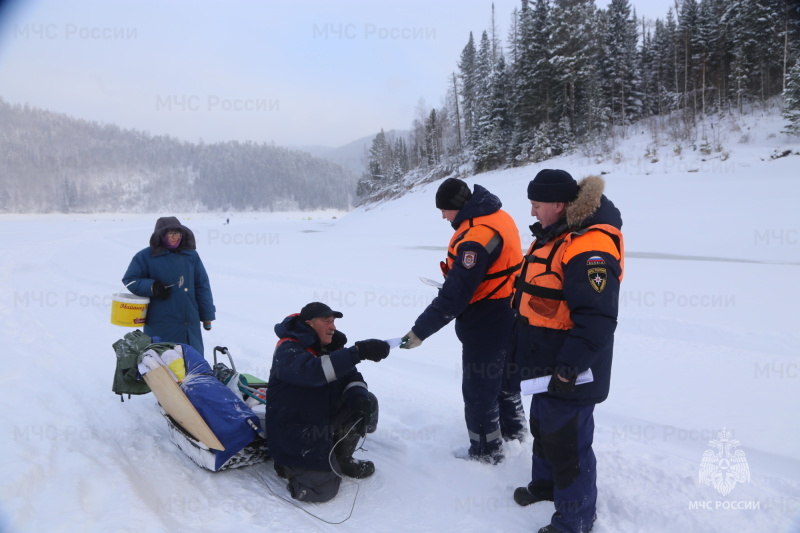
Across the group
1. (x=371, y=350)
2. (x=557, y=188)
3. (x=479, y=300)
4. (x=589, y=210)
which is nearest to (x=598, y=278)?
(x=589, y=210)

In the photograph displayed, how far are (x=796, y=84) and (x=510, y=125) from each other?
19299mm

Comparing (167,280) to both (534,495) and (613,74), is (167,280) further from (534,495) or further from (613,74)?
(613,74)

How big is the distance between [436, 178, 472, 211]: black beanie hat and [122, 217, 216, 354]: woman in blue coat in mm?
2527

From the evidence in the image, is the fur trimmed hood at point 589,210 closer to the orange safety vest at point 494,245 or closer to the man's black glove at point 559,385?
the orange safety vest at point 494,245

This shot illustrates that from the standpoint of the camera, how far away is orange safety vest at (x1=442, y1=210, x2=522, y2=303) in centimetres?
314

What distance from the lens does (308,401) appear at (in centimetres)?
313

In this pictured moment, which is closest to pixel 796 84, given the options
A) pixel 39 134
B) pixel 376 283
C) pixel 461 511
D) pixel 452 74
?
pixel 376 283

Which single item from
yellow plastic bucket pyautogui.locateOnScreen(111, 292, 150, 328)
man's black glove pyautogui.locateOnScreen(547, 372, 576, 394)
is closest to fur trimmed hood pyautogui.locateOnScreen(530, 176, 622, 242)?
man's black glove pyautogui.locateOnScreen(547, 372, 576, 394)

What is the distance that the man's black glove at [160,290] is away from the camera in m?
4.36

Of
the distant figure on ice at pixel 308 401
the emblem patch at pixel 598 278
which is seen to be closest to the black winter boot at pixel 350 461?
the distant figure on ice at pixel 308 401

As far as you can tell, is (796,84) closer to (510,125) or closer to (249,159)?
(510,125)

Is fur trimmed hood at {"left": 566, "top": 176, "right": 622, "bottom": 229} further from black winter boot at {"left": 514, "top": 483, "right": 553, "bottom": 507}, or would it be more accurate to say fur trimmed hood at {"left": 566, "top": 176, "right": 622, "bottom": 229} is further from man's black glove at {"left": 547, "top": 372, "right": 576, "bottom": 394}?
black winter boot at {"left": 514, "top": 483, "right": 553, "bottom": 507}

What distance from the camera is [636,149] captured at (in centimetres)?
2423

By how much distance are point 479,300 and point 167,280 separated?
3030 mm
